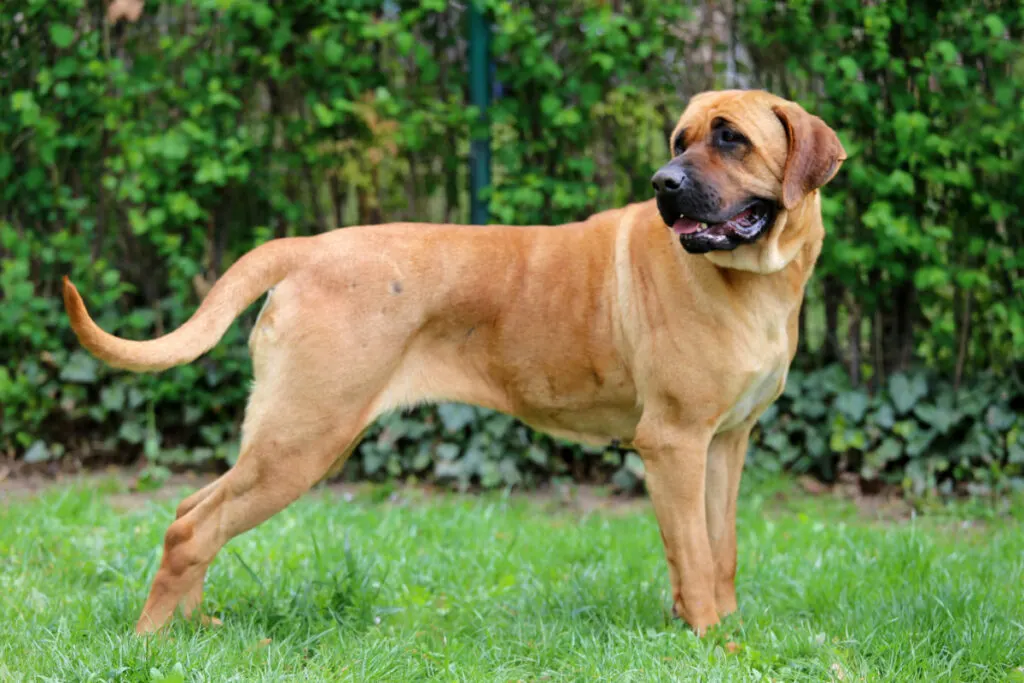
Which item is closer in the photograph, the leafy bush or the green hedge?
the green hedge

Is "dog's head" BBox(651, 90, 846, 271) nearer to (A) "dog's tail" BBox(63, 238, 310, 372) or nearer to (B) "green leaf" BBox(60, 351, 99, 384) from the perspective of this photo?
(A) "dog's tail" BBox(63, 238, 310, 372)

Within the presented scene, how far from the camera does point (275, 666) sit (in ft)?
11.1

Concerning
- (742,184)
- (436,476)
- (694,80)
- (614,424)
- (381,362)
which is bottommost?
(436,476)

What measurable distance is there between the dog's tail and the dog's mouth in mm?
1237

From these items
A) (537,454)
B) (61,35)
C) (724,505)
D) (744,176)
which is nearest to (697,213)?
(744,176)

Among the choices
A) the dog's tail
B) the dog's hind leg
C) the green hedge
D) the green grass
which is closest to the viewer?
the green grass

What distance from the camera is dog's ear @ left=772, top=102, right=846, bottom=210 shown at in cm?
345

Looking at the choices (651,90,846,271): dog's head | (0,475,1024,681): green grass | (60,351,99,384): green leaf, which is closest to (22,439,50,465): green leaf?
(60,351,99,384): green leaf

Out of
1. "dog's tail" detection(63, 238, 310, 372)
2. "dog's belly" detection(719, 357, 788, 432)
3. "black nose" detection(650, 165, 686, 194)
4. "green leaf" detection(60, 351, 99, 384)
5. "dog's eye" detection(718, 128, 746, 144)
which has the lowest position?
"green leaf" detection(60, 351, 99, 384)

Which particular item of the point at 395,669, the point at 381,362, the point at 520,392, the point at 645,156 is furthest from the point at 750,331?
the point at 645,156

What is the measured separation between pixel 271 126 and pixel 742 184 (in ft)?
11.2

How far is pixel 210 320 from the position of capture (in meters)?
3.60

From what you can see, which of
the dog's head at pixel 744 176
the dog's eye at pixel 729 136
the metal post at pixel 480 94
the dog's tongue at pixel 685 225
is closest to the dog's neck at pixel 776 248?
the dog's head at pixel 744 176

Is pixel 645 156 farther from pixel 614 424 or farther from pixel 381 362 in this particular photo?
pixel 381 362
